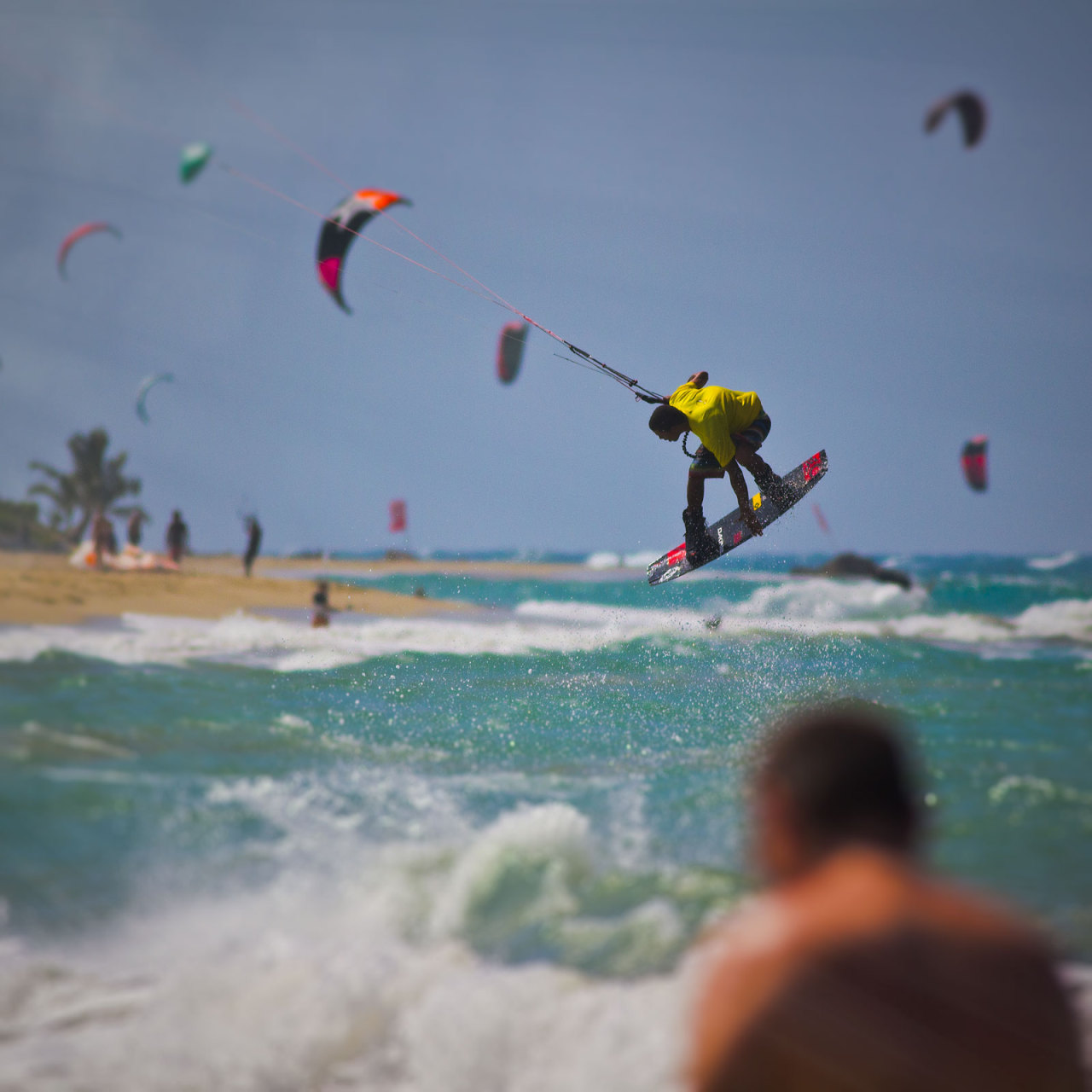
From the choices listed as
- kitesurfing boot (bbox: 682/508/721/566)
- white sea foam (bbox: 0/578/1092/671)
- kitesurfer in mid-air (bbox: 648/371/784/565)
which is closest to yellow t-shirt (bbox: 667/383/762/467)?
kitesurfer in mid-air (bbox: 648/371/784/565)

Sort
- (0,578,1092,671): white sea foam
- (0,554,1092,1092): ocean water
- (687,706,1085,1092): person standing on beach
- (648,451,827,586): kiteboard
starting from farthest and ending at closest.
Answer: (0,578,1092,671): white sea foam
(648,451,827,586): kiteboard
(0,554,1092,1092): ocean water
(687,706,1085,1092): person standing on beach

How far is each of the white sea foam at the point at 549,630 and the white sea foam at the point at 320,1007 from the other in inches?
222

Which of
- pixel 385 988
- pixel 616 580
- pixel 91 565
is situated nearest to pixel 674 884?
pixel 385 988

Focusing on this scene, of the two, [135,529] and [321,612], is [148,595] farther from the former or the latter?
[135,529]

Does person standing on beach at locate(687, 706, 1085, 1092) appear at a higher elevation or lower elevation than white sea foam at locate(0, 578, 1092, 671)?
higher

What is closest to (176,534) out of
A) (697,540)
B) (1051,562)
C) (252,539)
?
(252,539)

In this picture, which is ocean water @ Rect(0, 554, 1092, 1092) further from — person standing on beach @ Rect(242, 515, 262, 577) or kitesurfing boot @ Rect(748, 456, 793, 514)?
person standing on beach @ Rect(242, 515, 262, 577)

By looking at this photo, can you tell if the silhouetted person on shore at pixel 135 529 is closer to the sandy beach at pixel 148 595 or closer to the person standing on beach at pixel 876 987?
the sandy beach at pixel 148 595

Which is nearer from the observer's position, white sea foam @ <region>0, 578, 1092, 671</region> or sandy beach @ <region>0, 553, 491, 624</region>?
white sea foam @ <region>0, 578, 1092, 671</region>

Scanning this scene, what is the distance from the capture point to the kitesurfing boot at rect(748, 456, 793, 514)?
303 inches

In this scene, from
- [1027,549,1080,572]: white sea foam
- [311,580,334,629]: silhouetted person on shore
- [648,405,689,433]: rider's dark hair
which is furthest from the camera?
[1027,549,1080,572]: white sea foam

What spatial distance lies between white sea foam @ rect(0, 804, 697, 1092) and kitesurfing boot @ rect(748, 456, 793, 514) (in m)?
3.76

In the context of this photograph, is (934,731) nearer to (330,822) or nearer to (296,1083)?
(330,822)

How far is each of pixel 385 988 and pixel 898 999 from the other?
4.07 metres
